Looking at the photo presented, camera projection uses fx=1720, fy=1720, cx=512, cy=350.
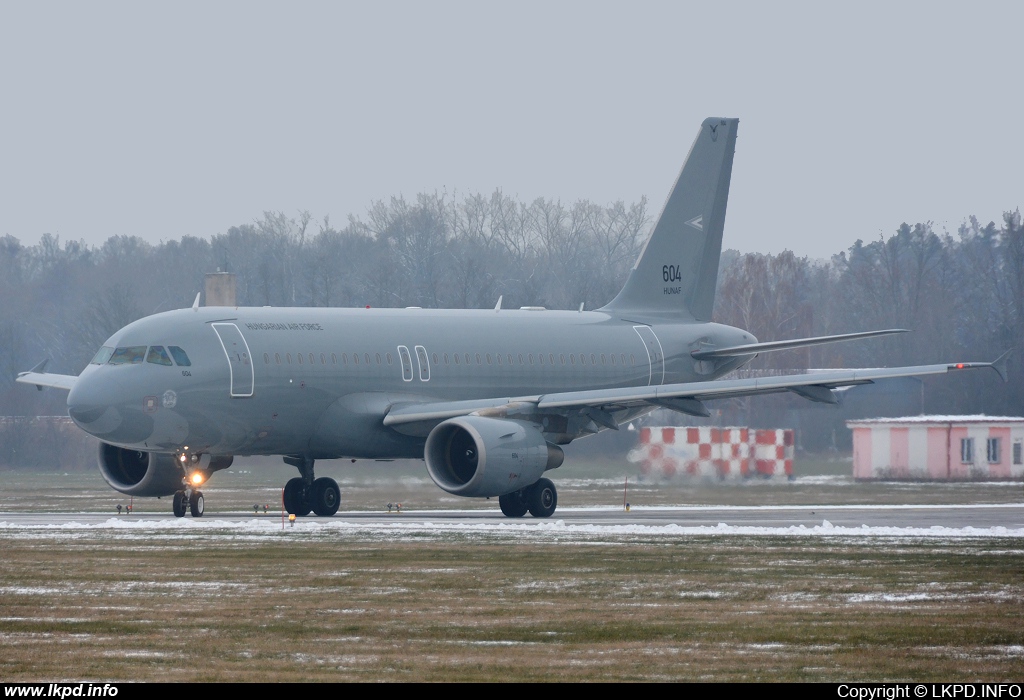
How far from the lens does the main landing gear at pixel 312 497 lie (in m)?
34.1

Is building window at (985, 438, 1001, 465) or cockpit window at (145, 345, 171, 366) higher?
cockpit window at (145, 345, 171, 366)

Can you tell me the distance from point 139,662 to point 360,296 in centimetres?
7339

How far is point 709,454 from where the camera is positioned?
133ft

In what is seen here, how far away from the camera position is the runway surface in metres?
27.7

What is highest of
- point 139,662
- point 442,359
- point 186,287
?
point 186,287

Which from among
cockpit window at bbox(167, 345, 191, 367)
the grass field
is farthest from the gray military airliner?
the grass field

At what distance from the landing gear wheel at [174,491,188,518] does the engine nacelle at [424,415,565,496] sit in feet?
15.1

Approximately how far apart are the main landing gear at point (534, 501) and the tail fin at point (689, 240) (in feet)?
28.9

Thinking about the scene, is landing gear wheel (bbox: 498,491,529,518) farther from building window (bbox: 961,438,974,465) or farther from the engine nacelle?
building window (bbox: 961,438,974,465)

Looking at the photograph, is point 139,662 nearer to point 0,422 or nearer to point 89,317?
point 0,422

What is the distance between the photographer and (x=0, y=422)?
205ft

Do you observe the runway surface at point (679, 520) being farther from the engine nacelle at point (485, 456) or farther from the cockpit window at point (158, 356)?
the cockpit window at point (158, 356)

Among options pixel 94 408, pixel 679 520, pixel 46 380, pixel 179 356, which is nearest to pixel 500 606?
pixel 679 520

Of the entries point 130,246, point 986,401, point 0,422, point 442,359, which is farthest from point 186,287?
point 442,359
